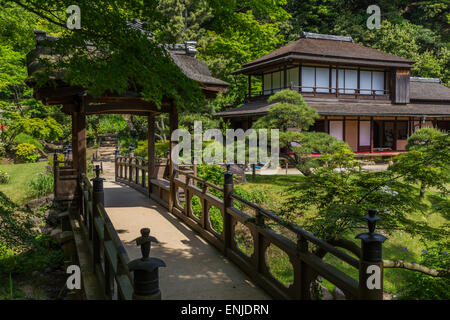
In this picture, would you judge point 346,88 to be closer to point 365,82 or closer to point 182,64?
point 365,82

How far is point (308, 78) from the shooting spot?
87.3 feet

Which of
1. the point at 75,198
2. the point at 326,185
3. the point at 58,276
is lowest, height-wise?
the point at 58,276

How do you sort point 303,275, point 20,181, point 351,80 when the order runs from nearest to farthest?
point 303,275 → point 20,181 → point 351,80

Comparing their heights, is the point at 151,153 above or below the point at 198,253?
above

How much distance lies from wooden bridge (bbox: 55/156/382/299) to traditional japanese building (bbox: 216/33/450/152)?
16.0m

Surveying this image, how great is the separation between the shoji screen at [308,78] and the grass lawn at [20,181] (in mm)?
17792

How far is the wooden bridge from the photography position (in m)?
4.12

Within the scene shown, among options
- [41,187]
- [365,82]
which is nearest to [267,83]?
[365,82]

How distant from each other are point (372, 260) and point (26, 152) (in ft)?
83.4

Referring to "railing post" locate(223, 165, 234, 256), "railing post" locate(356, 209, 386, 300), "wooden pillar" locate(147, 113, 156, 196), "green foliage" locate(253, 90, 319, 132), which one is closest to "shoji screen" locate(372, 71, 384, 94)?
"green foliage" locate(253, 90, 319, 132)
